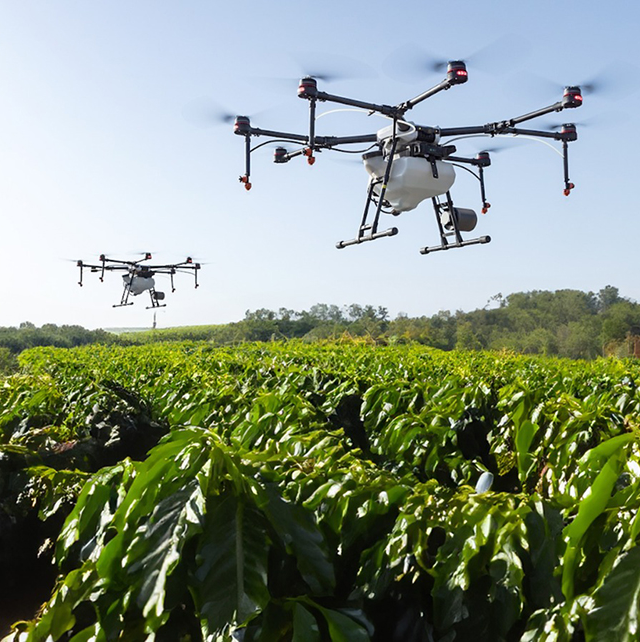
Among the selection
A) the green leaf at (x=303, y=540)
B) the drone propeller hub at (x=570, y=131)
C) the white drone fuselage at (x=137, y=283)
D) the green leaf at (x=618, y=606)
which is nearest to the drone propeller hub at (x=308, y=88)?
the drone propeller hub at (x=570, y=131)

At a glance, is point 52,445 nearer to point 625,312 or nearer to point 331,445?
point 331,445

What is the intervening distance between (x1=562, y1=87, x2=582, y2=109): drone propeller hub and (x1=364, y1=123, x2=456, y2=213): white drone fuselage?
5.72 feet

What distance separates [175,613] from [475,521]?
590 millimetres

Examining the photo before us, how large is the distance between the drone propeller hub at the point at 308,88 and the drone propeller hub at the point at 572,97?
12.2ft

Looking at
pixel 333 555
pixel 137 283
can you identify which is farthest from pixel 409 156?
pixel 137 283

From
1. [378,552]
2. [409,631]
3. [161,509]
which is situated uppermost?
[161,509]

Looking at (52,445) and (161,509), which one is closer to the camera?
(161,509)

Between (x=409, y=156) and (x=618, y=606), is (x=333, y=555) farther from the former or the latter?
(x=409, y=156)

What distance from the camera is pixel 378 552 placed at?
1247 mm

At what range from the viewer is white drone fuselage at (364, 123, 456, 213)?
8695mm

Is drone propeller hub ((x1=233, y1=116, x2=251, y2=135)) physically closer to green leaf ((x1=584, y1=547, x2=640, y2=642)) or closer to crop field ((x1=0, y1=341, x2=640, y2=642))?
crop field ((x1=0, y1=341, x2=640, y2=642))

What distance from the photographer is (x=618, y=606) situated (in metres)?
0.95

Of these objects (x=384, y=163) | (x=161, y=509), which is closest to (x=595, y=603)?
(x=161, y=509)

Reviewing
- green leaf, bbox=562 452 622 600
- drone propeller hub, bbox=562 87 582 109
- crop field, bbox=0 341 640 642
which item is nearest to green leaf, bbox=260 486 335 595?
crop field, bbox=0 341 640 642
